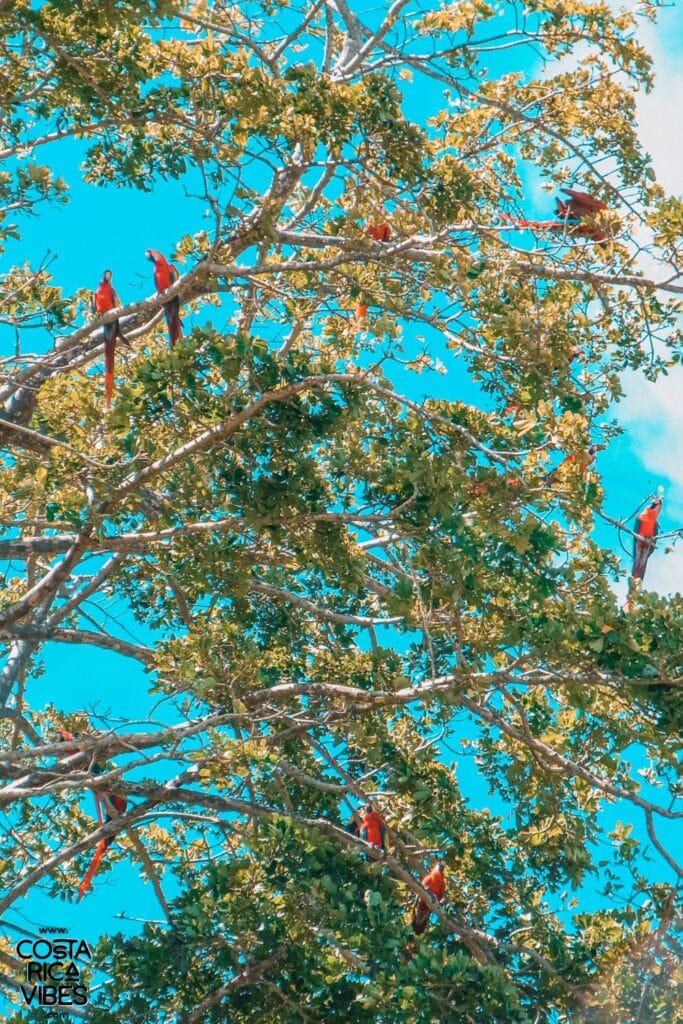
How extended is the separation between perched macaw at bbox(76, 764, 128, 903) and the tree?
0.24m

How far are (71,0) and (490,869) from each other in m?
5.41

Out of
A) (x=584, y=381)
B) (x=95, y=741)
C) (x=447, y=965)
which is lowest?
(x=447, y=965)

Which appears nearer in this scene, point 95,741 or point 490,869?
point 95,741

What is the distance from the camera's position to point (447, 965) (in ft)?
22.8

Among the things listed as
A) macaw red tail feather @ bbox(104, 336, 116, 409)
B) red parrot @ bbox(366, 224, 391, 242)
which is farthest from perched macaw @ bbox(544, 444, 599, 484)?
macaw red tail feather @ bbox(104, 336, 116, 409)

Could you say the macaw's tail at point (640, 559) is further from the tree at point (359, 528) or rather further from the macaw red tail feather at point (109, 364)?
the macaw red tail feather at point (109, 364)

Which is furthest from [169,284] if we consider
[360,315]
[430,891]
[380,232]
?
[430,891]

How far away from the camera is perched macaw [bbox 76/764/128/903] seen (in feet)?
26.3

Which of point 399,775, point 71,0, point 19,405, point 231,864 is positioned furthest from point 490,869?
point 71,0

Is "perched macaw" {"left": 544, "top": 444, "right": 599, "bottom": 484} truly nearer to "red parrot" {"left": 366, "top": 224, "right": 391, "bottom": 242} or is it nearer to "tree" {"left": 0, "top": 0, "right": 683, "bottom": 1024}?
"tree" {"left": 0, "top": 0, "right": 683, "bottom": 1024}

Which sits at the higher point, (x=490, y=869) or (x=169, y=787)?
(x=169, y=787)

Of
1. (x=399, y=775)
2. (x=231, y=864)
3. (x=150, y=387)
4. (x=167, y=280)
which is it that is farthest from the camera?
(x=167, y=280)

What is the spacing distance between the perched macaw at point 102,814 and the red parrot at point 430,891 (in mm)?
1832

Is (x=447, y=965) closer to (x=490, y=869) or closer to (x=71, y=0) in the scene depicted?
(x=490, y=869)
